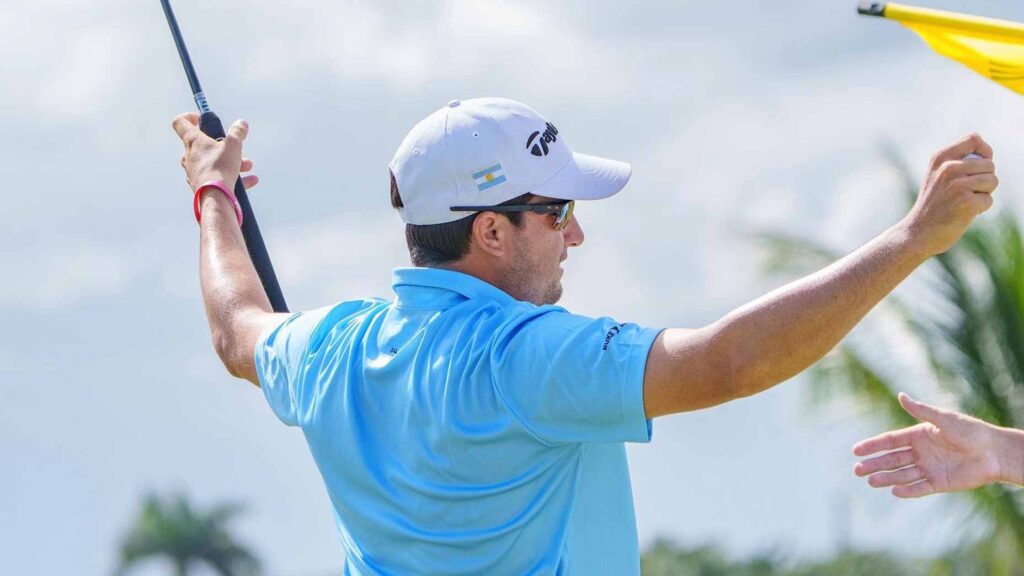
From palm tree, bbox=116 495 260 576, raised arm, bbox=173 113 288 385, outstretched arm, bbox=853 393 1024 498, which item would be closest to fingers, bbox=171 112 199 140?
raised arm, bbox=173 113 288 385

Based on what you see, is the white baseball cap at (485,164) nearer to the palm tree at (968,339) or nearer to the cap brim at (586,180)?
the cap brim at (586,180)

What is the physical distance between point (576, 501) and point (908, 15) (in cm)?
137

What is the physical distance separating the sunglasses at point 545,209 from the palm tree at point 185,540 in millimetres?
22976

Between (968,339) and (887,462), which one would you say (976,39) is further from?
(968,339)

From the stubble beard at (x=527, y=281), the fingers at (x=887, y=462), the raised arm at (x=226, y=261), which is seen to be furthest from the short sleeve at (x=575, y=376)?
the raised arm at (x=226, y=261)

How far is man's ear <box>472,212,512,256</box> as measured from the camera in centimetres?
426

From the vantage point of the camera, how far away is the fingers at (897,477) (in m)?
4.48

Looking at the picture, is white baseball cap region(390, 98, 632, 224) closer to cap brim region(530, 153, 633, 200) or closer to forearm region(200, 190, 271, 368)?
cap brim region(530, 153, 633, 200)

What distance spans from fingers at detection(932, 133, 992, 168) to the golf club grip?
7.54ft

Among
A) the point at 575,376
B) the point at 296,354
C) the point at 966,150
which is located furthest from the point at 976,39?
the point at 296,354

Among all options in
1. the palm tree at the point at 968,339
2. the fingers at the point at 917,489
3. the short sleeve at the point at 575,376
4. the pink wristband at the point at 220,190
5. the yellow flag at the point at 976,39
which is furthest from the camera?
the palm tree at the point at 968,339

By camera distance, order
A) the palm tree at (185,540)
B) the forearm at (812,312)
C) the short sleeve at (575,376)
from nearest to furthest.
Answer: the forearm at (812,312) < the short sleeve at (575,376) < the palm tree at (185,540)

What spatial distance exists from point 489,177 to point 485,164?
36 mm

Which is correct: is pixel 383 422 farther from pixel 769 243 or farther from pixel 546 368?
pixel 769 243
